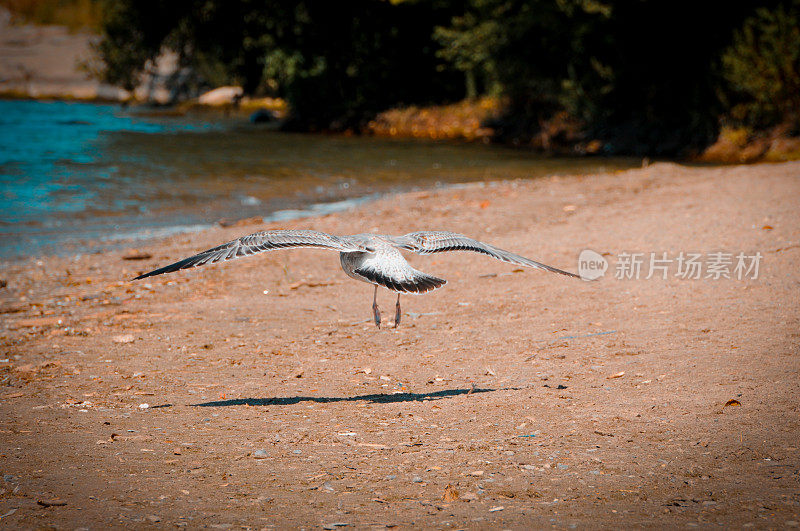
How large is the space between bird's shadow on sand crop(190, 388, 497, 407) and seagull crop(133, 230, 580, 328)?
90cm

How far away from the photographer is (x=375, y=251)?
6828mm

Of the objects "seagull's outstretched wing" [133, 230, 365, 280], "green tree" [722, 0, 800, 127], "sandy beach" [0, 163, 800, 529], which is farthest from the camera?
"green tree" [722, 0, 800, 127]

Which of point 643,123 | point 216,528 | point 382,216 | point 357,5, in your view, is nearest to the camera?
point 216,528

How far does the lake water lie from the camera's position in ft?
52.5

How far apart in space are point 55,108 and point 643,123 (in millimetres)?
39873

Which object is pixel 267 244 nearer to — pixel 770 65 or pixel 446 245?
pixel 446 245

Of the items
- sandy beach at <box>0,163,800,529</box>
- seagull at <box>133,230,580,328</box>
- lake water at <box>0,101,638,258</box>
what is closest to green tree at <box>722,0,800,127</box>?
lake water at <box>0,101,638,258</box>

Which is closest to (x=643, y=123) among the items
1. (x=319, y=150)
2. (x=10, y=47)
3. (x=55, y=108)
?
(x=319, y=150)

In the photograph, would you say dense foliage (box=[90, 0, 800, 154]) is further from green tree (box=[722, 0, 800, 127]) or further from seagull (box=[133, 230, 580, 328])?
seagull (box=[133, 230, 580, 328])

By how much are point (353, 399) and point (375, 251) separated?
1.33m

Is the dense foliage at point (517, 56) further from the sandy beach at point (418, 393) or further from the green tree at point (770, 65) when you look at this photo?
the sandy beach at point (418, 393)

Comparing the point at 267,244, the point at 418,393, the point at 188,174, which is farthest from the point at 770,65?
the point at 267,244

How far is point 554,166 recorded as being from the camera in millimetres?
25141

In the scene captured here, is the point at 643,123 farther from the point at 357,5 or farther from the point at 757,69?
the point at 357,5
